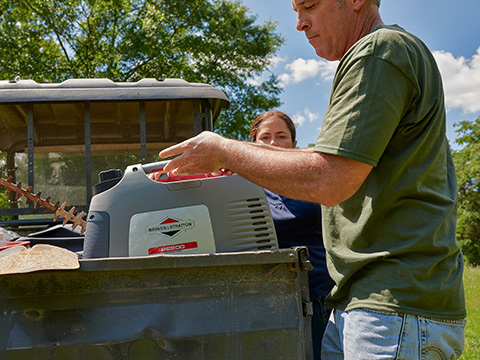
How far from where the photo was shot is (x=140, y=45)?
12.7m

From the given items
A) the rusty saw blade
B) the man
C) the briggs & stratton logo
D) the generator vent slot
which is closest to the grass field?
the rusty saw blade

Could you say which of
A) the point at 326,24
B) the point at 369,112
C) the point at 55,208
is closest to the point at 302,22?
the point at 326,24

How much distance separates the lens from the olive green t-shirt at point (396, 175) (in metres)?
1.18

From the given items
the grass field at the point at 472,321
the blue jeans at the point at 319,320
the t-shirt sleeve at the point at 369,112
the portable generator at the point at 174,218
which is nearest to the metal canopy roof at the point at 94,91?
the portable generator at the point at 174,218

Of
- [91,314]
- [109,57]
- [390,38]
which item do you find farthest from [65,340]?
[109,57]

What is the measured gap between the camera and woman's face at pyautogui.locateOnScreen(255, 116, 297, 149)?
2797mm

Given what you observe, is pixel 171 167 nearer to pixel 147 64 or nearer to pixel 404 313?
pixel 404 313

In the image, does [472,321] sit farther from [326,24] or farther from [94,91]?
[326,24]

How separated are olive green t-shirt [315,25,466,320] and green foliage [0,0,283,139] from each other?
1187 cm

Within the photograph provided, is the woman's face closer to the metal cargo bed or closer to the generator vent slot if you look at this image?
the generator vent slot

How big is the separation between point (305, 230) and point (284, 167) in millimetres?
950

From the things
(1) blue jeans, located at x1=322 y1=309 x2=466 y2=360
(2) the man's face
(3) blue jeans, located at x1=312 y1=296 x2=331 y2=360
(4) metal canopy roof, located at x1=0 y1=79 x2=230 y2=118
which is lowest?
(3) blue jeans, located at x1=312 y1=296 x2=331 y2=360

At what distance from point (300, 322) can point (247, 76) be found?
14558mm

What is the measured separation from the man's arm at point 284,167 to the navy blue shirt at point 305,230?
0.80 meters
